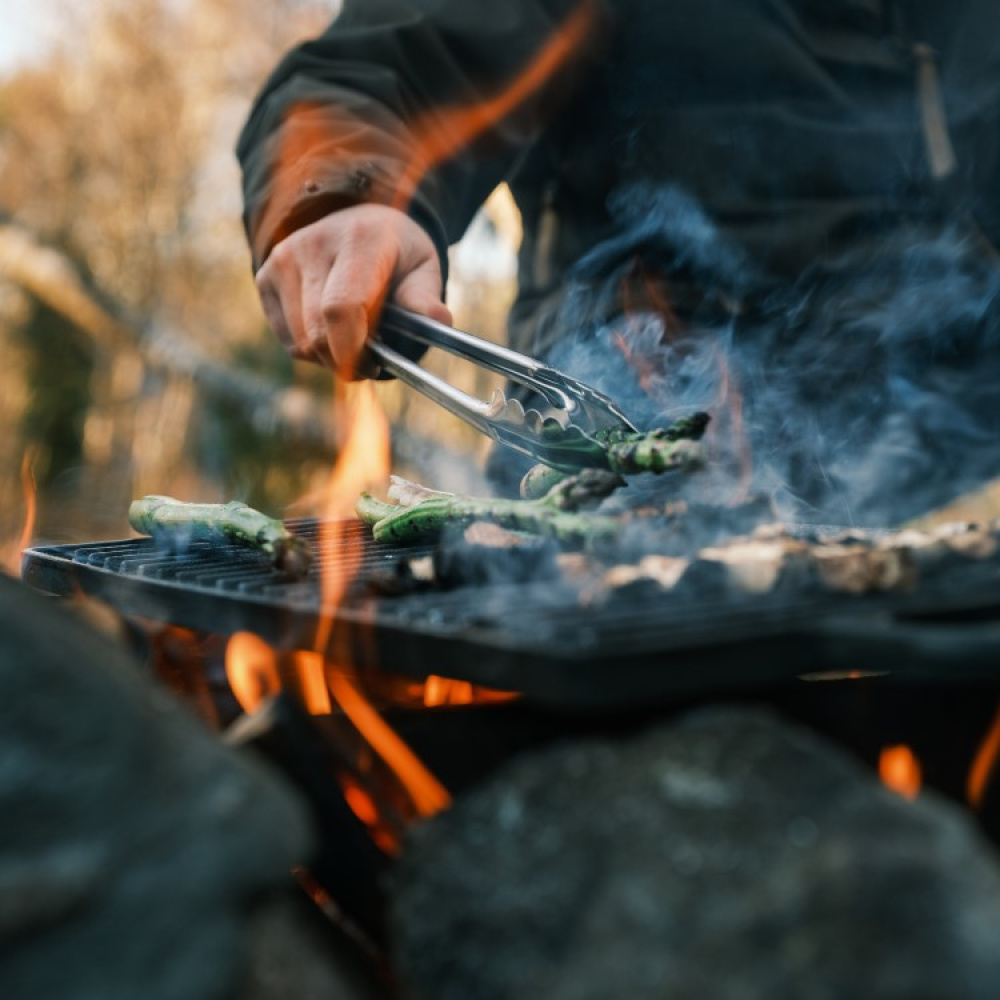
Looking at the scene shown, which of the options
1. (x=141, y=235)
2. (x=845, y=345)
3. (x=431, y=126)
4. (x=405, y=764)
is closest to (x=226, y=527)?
(x=405, y=764)

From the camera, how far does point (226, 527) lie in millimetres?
2768

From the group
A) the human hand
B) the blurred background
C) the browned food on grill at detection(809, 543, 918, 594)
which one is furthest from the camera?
the blurred background

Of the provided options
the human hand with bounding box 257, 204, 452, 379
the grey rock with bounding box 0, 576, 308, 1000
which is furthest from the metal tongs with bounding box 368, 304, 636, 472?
the grey rock with bounding box 0, 576, 308, 1000

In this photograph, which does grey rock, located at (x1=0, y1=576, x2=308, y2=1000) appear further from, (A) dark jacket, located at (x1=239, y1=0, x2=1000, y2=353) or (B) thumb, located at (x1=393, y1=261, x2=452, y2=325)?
(A) dark jacket, located at (x1=239, y1=0, x2=1000, y2=353)

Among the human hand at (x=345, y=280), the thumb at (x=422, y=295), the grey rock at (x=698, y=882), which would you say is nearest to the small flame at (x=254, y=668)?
the grey rock at (x=698, y=882)

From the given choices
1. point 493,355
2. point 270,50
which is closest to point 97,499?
point 270,50

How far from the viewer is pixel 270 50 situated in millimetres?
18359

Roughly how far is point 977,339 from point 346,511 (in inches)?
88.1

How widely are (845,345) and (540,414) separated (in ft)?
4.93

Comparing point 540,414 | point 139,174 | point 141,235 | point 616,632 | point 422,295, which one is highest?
point 139,174

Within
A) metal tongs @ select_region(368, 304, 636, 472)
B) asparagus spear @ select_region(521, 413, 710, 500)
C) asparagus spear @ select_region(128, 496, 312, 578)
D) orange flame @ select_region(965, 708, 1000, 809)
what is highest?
metal tongs @ select_region(368, 304, 636, 472)

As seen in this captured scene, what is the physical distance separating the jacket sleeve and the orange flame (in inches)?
99.4

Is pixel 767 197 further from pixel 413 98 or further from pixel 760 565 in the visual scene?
pixel 760 565

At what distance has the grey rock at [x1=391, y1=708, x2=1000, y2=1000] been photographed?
129cm
